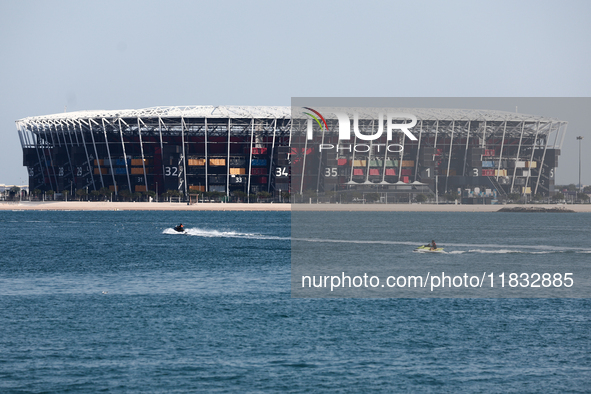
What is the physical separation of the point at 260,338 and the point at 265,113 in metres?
148

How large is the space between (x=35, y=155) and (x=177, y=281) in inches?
6095

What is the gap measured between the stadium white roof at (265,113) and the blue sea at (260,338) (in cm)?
12093

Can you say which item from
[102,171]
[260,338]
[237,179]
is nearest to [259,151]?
Result: [237,179]

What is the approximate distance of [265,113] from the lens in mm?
176375

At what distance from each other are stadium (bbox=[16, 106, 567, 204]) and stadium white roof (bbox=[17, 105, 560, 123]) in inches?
10.0

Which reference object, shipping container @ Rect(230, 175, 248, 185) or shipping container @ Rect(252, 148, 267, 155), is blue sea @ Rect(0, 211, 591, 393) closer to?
shipping container @ Rect(252, 148, 267, 155)

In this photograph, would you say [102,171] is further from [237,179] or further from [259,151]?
[259,151]

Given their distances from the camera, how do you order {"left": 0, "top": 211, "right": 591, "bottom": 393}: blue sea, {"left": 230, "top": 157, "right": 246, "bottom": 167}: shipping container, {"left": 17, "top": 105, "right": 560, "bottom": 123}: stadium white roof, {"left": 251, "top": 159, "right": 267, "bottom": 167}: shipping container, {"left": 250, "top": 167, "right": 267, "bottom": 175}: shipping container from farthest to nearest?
{"left": 250, "top": 167, "right": 267, "bottom": 175}: shipping container < {"left": 251, "top": 159, "right": 267, "bottom": 167}: shipping container < {"left": 230, "top": 157, "right": 246, "bottom": 167}: shipping container < {"left": 17, "top": 105, "right": 560, "bottom": 123}: stadium white roof < {"left": 0, "top": 211, "right": 591, "bottom": 393}: blue sea

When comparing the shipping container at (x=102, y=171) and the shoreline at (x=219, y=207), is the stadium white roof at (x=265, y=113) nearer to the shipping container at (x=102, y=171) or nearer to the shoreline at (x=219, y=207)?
the shipping container at (x=102, y=171)

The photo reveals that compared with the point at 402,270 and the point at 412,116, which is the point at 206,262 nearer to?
the point at 402,270

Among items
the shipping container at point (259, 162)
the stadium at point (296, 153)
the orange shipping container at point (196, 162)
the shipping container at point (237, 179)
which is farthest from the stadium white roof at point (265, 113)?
the shipping container at point (237, 179)

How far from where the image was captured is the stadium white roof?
172 m

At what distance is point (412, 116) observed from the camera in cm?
17475

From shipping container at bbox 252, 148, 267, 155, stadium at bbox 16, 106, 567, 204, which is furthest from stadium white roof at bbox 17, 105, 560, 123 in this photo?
shipping container at bbox 252, 148, 267, 155
